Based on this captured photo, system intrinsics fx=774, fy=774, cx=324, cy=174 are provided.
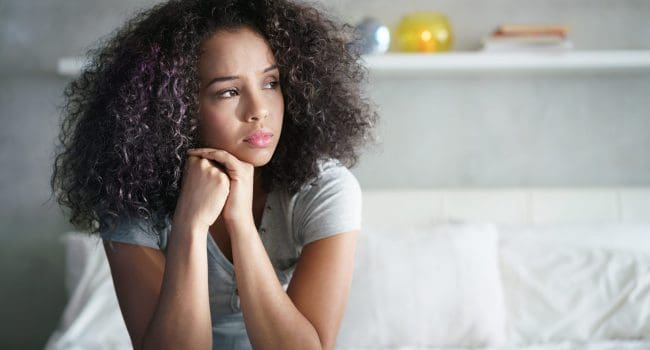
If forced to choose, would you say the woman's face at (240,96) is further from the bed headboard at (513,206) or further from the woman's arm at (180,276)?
the bed headboard at (513,206)

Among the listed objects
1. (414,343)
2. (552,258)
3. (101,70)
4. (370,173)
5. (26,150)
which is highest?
(101,70)

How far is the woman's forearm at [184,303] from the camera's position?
132 cm

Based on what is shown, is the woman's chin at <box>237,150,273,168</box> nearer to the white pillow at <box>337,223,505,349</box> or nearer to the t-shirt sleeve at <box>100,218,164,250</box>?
the t-shirt sleeve at <box>100,218,164,250</box>

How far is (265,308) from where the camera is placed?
1325 mm

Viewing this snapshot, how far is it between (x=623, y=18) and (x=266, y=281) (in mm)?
2076

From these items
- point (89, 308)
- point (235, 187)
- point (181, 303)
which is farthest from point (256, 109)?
point (89, 308)

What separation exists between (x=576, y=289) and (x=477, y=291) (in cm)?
30

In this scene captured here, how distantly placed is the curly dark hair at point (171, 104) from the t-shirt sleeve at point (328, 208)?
3 cm

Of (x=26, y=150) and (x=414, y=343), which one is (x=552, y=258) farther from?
(x=26, y=150)

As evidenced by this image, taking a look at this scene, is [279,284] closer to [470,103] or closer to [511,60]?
[511,60]

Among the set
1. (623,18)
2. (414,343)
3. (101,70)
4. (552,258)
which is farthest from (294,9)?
(623,18)

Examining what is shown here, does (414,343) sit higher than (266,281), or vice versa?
(266,281)

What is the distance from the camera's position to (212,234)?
159 centimetres

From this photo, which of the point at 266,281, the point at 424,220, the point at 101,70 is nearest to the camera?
the point at 266,281
